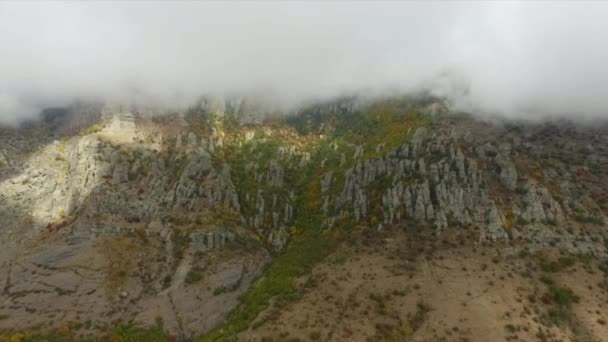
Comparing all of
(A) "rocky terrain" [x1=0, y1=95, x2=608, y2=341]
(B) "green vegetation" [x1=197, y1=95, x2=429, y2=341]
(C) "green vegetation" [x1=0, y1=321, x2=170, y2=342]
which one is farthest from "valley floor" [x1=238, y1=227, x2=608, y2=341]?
(C) "green vegetation" [x1=0, y1=321, x2=170, y2=342]

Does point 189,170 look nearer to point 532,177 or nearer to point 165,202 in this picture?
point 165,202

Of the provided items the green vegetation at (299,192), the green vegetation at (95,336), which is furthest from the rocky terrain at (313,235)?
the green vegetation at (299,192)

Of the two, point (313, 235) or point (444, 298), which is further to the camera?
point (313, 235)

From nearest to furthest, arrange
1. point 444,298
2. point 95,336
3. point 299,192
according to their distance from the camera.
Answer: point 444,298 → point 95,336 → point 299,192

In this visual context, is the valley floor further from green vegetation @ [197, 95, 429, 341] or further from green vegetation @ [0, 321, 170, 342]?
green vegetation @ [0, 321, 170, 342]

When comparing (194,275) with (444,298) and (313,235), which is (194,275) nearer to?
(313,235)

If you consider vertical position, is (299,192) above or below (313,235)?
above

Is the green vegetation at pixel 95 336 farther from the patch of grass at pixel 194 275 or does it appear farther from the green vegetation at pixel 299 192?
the patch of grass at pixel 194 275

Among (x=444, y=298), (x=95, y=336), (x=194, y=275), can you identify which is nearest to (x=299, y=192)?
(x=194, y=275)
